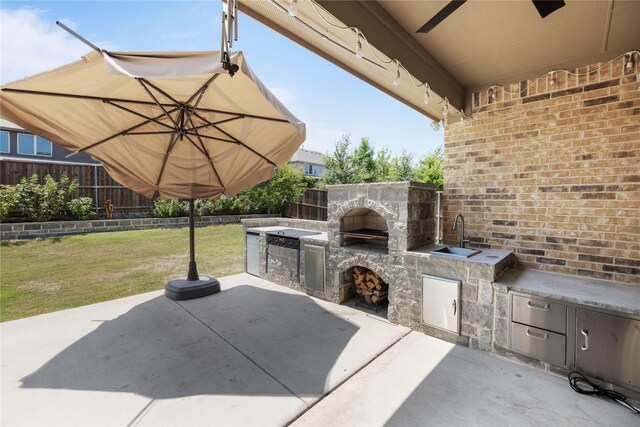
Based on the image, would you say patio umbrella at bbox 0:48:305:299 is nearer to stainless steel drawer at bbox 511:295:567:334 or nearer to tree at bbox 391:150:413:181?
stainless steel drawer at bbox 511:295:567:334

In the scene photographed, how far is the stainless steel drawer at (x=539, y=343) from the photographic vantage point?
2544mm

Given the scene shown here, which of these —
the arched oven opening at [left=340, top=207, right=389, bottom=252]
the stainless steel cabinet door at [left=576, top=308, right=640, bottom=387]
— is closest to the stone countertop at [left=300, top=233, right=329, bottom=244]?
the arched oven opening at [left=340, top=207, right=389, bottom=252]

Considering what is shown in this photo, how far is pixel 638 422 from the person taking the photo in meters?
2.01

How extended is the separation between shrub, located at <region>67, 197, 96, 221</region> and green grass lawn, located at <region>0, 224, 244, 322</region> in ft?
3.06

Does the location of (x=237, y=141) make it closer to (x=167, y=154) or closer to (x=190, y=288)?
(x=167, y=154)

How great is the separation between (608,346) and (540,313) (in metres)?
0.48

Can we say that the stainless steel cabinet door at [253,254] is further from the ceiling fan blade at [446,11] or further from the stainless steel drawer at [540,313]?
the ceiling fan blade at [446,11]

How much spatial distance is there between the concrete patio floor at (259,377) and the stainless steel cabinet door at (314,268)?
0.78 meters

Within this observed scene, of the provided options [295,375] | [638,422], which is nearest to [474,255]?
[638,422]

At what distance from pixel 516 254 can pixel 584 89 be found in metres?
2.08

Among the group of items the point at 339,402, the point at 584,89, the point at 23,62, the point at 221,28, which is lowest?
the point at 339,402

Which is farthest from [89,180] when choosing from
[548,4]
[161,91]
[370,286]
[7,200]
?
[548,4]

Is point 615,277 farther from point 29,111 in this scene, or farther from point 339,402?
point 29,111

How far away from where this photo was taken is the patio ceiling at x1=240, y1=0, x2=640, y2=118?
225 centimetres
